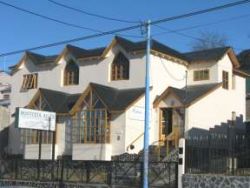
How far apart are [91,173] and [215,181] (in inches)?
263

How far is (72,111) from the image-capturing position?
3778 cm

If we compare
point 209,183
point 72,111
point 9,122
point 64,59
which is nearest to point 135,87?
point 72,111

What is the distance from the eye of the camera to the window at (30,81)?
4403cm

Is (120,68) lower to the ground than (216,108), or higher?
higher

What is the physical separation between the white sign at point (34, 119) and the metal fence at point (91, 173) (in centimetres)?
216

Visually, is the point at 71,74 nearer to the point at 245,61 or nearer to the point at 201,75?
the point at 201,75

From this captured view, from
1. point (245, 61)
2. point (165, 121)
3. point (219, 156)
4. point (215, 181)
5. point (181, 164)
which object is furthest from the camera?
point (245, 61)

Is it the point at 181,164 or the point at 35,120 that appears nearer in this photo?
the point at 181,164

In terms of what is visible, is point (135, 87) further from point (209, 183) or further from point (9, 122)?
point (209, 183)

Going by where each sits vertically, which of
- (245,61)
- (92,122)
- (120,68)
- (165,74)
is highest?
(245,61)

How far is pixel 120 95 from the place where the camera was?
125ft

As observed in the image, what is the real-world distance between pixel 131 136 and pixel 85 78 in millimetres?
6836

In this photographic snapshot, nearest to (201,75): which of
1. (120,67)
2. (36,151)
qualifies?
(120,67)

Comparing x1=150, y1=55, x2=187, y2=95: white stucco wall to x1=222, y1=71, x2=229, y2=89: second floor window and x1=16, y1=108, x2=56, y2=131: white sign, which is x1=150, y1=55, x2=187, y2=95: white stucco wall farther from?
x1=16, y1=108, x2=56, y2=131: white sign
